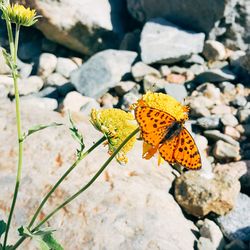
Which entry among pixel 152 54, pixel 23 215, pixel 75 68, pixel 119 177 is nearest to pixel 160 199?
pixel 119 177

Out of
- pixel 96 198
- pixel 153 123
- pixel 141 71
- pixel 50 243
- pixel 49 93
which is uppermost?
pixel 153 123

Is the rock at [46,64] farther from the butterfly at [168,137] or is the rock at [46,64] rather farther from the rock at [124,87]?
the butterfly at [168,137]

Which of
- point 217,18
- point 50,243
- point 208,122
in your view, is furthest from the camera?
point 217,18

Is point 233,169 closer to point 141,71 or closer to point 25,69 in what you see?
point 141,71

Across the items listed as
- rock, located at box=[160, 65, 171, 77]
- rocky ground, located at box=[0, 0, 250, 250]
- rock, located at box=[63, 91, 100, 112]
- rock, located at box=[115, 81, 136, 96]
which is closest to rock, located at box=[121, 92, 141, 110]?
rocky ground, located at box=[0, 0, 250, 250]

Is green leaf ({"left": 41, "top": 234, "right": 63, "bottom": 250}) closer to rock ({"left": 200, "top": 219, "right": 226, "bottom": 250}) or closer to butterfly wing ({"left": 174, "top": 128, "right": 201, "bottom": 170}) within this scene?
butterfly wing ({"left": 174, "top": 128, "right": 201, "bottom": 170})

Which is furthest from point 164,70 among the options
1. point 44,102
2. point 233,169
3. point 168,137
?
point 168,137

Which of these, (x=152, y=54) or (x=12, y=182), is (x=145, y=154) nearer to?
(x=12, y=182)
